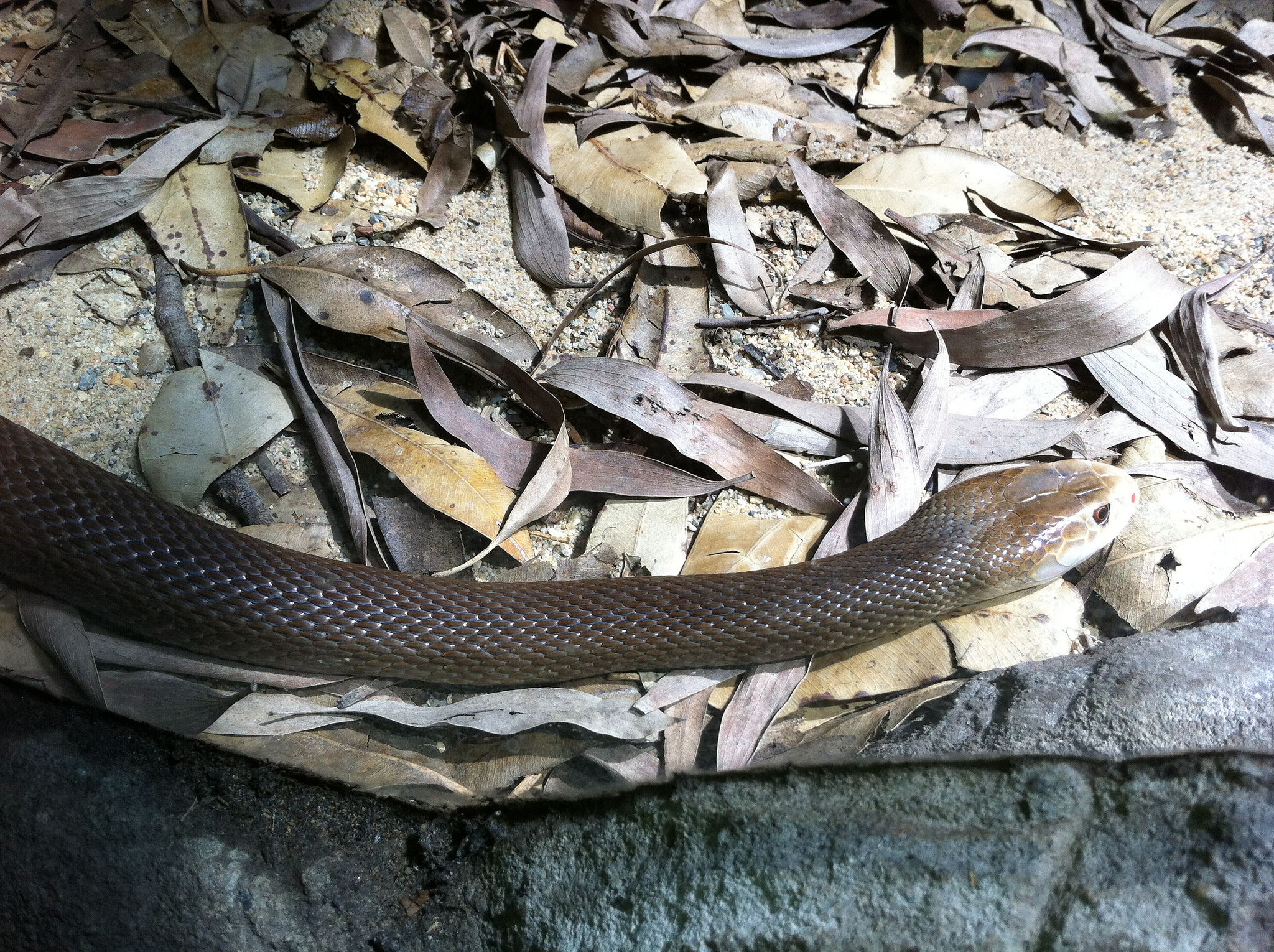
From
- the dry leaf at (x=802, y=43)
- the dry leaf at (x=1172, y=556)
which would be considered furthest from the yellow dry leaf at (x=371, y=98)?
the dry leaf at (x=1172, y=556)

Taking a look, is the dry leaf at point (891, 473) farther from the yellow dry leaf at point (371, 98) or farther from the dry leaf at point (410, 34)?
the dry leaf at point (410, 34)

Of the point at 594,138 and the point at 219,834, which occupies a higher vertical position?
the point at 594,138

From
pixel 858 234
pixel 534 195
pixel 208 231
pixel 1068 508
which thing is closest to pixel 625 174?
pixel 534 195

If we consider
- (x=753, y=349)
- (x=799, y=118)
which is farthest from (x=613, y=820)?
(x=799, y=118)

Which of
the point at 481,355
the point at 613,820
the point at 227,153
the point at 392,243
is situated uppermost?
the point at 227,153

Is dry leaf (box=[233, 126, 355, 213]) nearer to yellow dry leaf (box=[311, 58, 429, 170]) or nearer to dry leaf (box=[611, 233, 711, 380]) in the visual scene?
yellow dry leaf (box=[311, 58, 429, 170])

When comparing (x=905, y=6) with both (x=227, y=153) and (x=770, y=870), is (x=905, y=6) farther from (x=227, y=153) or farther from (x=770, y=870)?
(x=770, y=870)
